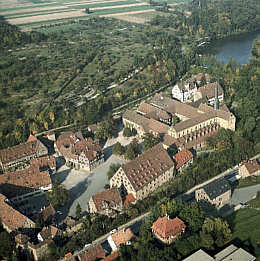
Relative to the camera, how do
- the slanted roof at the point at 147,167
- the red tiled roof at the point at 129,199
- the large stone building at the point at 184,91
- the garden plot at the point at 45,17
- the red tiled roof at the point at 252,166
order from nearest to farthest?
the red tiled roof at the point at 129,199, the slanted roof at the point at 147,167, the red tiled roof at the point at 252,166, the large stone building at the point at 184,91, the garden plot at the point at 45,17

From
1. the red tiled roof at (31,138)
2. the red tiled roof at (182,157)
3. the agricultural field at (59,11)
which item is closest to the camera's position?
the red tiled roof at (182,157)

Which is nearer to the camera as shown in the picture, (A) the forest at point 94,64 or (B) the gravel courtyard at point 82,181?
(B) the gravel courtyard at point 82,181

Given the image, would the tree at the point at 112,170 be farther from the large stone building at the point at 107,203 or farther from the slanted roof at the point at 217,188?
the slanted roof at the point at 217,188

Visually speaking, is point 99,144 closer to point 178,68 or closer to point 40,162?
point 40,162

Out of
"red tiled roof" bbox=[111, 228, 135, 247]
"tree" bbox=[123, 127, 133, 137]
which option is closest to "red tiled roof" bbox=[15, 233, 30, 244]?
"red tiled roof" bbox=[111, 228, 135, 247]

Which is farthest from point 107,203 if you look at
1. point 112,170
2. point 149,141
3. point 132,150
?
point 149,141

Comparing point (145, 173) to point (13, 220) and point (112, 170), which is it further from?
point (13, 220)

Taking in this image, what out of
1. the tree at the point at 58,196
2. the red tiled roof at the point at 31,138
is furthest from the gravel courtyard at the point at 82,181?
the red tiled roof at the point at 31,138

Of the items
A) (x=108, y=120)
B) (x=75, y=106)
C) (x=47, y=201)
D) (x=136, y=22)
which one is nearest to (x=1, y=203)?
(x=47, y=201)
